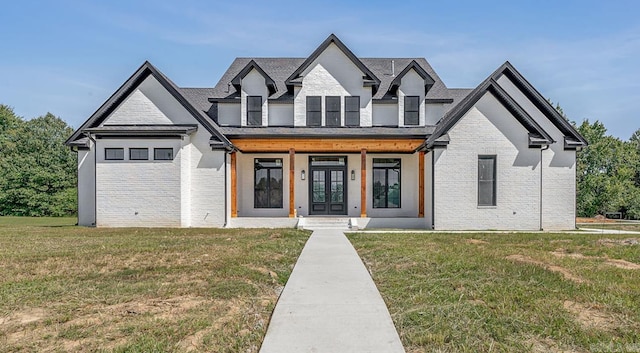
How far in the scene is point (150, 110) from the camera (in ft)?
60.1

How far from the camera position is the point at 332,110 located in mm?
19578

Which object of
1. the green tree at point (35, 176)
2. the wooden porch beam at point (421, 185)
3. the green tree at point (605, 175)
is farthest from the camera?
the green tree at point (35, 176)

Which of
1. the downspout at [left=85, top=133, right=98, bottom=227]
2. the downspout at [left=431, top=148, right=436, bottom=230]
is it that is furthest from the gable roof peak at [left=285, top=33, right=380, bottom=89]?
the downspout at [left=85, top=133, right=98, bottom=227]

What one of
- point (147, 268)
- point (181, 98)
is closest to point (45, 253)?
point (147, 268)

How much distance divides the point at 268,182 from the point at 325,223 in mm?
4188

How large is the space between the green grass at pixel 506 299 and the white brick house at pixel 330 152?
7.35 m

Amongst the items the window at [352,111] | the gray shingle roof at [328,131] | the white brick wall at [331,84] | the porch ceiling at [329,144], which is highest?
the white brick wall at [331,84]

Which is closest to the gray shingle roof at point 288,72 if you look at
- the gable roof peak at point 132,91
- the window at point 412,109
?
the window at point 412,109

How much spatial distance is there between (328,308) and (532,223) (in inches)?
578

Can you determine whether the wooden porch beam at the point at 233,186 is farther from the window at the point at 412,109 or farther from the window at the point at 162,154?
the window at the point at 412,109

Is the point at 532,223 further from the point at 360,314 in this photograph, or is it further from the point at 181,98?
the point at 181,98

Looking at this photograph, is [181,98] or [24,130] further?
[24,130]

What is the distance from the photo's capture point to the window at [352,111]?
19562 millimetres

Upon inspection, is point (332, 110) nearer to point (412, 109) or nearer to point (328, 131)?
point (328, 131)
